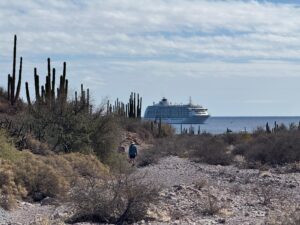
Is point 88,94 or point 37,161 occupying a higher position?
point 88,94

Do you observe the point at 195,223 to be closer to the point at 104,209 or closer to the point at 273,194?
the point at 104,209

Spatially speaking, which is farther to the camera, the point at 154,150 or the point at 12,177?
the point at 154,150

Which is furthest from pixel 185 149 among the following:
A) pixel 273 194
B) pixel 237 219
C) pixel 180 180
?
pixel 237 219

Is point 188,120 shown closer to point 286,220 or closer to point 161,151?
point 161,151

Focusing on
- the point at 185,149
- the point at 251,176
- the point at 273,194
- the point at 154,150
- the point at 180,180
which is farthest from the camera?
the point at 185,149

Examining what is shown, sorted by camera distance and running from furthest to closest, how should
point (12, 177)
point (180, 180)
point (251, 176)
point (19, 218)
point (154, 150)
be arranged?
point (154, 150) → point (251, 176) → point (180, 180) → point (12, 177) → point (19, 218)

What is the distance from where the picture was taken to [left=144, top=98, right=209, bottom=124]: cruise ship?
164875 mm

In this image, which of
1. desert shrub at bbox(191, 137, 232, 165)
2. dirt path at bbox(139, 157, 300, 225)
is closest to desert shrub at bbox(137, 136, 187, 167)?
desert shrub at bbox(191, 137, 232, 165)

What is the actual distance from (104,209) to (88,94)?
74.1 ft

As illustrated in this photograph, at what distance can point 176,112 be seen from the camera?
16675 centimetres

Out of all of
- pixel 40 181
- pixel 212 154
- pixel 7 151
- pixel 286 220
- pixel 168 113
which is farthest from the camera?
pixel 168 113

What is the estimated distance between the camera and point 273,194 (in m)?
27.2

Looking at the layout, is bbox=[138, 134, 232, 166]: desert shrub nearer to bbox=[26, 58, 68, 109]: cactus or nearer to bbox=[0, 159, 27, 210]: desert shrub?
bbox=[26, 58, 68, 109]: cactus

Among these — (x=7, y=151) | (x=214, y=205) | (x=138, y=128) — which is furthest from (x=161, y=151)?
(x=214, y=205)
